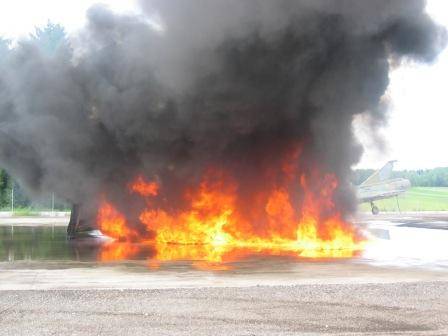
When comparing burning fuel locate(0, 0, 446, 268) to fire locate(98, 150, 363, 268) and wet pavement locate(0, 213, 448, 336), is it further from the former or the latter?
wet pavement locate(0, 213, 448, 336)

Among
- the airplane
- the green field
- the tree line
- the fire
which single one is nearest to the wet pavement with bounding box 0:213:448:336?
the fire

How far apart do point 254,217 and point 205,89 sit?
237 inches

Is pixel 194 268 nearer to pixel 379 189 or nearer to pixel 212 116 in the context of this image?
pixel 212 116

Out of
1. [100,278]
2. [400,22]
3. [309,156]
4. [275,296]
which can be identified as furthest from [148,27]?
[275,296]

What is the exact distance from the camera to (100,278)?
14.6m

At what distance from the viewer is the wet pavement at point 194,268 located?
1404 cm

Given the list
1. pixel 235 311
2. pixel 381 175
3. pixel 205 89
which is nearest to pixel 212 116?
pixel 205 89

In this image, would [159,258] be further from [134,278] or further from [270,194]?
[270,194]

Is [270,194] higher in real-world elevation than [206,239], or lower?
higher

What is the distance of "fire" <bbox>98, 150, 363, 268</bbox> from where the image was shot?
77.2ft

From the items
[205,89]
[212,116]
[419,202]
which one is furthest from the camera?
[419,202]

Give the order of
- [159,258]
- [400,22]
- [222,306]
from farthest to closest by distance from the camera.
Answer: [400,22], [159,258], [222,306]

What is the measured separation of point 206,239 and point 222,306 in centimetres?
1492

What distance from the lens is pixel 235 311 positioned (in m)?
10.4
